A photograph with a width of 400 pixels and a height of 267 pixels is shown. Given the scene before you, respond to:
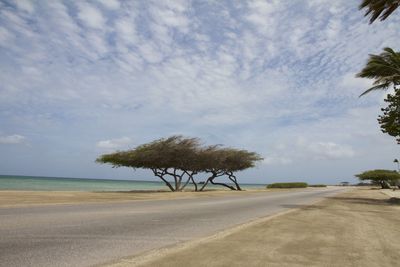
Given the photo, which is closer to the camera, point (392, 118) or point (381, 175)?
point (392, 118)

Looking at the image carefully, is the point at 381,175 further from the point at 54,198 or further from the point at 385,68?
the point at 54,198

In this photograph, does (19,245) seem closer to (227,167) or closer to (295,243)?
(295,243)

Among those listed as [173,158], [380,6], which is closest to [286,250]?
[380,6]

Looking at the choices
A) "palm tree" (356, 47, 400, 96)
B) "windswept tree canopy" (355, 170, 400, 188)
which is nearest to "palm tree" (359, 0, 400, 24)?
"palm tree" (356, 47, 400, 96)

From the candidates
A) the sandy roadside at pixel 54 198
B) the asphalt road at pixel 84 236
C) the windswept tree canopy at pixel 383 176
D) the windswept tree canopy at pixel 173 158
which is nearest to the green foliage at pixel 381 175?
the windswept tree canopy at pixel 383 176

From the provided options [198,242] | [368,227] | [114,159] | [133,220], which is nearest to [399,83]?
[368,227]

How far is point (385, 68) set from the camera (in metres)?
28.1

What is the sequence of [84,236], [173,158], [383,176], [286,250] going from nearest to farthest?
[286,250]
[84,236]
[173,158]
[383,176]

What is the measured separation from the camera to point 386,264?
6.64 m

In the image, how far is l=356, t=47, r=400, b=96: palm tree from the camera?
27953 mm

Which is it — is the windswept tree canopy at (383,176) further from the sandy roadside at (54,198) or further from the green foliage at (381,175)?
the sandy roadside at (54,198)

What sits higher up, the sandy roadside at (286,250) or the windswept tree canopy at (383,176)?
the windswept tree canopy at (383,176)

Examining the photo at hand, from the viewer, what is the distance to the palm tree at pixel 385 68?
2795 cm

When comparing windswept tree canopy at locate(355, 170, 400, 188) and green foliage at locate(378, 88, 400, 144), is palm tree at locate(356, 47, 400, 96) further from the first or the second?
windswept tree canopy at locate(355, 170, 400, 188)
